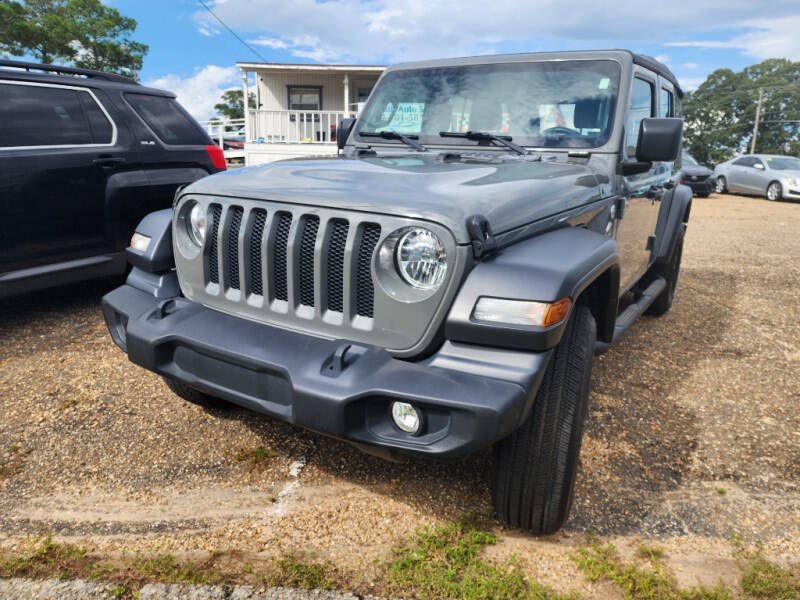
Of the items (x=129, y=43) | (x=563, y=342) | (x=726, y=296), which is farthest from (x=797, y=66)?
(x=563, y=342)

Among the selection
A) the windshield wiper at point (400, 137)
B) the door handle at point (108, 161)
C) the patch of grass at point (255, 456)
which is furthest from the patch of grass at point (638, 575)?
the door handle at point (108, 161)

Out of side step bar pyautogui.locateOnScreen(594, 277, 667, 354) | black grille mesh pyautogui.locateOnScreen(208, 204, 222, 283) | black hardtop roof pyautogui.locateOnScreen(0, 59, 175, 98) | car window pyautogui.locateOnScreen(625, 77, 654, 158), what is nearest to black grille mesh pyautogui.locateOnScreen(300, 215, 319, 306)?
black grille mesh pyautogui.locateOnScreen(208, 204, 222, 283)

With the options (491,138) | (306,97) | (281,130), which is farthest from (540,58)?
(306,97)

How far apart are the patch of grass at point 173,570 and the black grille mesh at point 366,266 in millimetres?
1069

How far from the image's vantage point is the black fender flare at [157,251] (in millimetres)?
2729

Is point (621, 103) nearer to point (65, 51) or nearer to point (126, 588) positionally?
point (126, 588)

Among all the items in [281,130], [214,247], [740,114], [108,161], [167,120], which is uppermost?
[740,114]

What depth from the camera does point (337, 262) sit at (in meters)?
2.15

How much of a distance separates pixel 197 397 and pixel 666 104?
3.90 metres

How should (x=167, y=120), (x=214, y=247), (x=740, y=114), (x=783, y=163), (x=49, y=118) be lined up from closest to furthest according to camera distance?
(x=214, y=247), (x=49, y=118), (x=167, y=120), (x=783, y=163), (x=740, y=114)

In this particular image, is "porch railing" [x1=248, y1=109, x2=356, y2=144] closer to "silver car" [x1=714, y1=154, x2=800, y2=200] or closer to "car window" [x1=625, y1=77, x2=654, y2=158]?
"silver car" [x1=714, y1=154, x2=800, y2=200]

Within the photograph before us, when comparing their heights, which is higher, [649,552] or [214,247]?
[214,247]

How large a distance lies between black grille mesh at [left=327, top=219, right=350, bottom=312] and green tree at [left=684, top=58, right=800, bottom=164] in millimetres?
70402

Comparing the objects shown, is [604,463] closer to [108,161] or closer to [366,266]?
[366,266]
